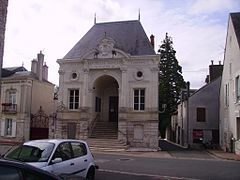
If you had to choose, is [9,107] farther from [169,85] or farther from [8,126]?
[169,85]

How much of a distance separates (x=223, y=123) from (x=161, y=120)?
16.6 m

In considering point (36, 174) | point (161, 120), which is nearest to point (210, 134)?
point (161, 120)

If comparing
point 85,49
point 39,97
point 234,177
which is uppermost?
point 85,49

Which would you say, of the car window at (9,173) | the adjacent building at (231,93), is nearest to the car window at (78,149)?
the car window at (9,173)

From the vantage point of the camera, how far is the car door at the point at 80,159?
30.7 ft

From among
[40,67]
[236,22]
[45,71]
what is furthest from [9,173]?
[45,71]

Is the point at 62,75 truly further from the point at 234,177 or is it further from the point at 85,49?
the point at 234,177

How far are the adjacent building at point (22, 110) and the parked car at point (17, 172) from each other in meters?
30.6

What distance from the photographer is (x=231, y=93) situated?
2919cm

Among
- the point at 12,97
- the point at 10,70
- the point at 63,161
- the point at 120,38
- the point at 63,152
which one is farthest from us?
the point at 10,70

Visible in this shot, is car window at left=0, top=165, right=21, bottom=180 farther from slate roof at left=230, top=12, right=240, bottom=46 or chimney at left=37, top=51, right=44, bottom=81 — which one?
chimney at left=37, top=51, right=44, bottom=81

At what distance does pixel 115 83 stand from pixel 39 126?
9.42 meters

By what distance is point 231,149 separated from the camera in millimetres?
28906

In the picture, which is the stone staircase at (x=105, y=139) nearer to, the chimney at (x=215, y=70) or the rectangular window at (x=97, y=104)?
the rectangular window at (x=97, y=104)
